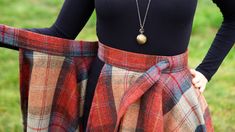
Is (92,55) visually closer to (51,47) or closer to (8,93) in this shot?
(51,47)

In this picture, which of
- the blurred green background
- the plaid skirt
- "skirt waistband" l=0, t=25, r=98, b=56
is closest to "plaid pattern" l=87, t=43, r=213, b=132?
the plaid skirt

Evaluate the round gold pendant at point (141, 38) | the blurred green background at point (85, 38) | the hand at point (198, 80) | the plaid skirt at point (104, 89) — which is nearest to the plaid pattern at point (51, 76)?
the plaid skirt at point (104, 89)

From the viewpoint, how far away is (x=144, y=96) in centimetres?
156

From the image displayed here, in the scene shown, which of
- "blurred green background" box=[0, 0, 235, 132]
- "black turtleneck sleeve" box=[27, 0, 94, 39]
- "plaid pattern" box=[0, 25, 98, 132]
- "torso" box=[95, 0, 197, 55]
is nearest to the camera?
"torso" box=[95, 0, 197, 55]

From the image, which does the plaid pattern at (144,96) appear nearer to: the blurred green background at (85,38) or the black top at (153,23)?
the black top at (153,23)

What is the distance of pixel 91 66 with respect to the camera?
5.67ft

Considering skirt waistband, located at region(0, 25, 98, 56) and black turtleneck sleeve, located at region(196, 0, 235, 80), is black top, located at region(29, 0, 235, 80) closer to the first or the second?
black turtleneck sleeve, located at region(196, 0, 235, 80)

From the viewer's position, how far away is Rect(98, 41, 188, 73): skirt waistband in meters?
1.57

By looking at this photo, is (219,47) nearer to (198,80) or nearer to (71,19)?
(198,80)

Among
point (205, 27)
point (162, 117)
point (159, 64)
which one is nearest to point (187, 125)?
point (162, 117)

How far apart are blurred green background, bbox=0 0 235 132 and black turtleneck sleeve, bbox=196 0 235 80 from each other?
161 cm

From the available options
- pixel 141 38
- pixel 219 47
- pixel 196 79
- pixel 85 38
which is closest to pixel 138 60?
pixel 141 38

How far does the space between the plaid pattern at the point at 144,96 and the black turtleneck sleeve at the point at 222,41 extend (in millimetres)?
154

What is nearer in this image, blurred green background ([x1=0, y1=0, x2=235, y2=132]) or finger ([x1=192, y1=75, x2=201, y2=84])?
finger ([x1=192, y1=75, x2=201, y2=84])
